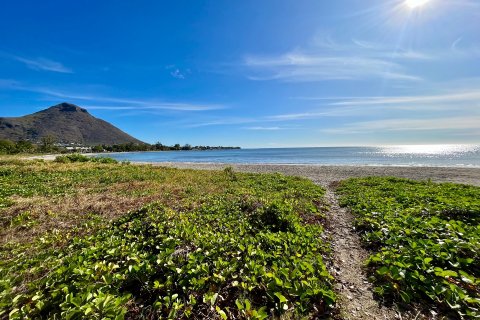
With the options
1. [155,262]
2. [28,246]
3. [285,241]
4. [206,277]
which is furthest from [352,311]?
[28,246]

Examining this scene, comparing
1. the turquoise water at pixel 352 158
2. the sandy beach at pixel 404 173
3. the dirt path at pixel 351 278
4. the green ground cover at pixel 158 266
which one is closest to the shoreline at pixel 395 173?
the sandy beach at pixel 404 173

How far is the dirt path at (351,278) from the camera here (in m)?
3.71

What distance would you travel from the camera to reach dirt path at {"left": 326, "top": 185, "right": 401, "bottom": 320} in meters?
3.71

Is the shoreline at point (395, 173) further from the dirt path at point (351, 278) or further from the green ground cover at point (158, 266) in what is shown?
the green ground cover at point (158, 266)

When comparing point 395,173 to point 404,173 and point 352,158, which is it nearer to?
point 404,173

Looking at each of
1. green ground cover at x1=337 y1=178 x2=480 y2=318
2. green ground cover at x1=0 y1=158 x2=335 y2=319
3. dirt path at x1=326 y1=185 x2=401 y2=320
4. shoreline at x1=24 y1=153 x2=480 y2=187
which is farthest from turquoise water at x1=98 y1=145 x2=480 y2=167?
green ground cover at x1=0 y1=158 x2=335 y2=319

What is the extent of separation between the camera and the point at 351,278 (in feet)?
15.8

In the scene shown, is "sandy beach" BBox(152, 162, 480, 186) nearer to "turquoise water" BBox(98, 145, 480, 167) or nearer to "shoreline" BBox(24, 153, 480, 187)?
"shoreline" BBox(24, 153, 480, 187)

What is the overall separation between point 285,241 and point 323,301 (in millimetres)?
1930

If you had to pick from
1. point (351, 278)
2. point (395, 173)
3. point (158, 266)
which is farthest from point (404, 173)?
point (158, 266)

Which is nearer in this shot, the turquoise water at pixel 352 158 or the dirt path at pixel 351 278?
the dirt path at pixel 351 278

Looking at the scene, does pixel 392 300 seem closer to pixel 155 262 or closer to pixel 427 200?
pixel 155 262

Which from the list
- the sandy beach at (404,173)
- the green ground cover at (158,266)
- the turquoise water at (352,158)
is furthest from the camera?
the turquoise water at (352,158)

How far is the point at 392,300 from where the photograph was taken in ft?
12.9
